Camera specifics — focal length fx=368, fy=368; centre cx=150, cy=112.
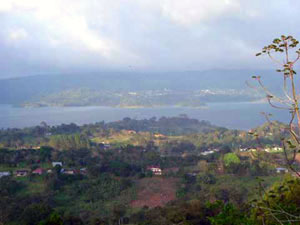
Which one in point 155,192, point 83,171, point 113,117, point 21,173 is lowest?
point 155,192

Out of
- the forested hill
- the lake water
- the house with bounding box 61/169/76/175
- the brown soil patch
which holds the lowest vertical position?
the brown soil patch

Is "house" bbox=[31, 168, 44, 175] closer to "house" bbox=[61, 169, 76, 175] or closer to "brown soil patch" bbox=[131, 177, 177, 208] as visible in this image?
"house" bbox=[61, 169, 76, 175]

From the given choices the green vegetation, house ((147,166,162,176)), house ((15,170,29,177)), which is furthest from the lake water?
house ((15,170,29,177))

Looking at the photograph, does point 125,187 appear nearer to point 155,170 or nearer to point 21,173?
point 155,170

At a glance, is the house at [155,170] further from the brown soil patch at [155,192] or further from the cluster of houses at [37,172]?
the cluster of houses at [37,172]

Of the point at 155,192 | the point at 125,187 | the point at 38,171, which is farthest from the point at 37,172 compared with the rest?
the point at 155,192

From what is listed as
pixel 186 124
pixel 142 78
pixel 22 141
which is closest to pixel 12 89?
pixel 142 78
